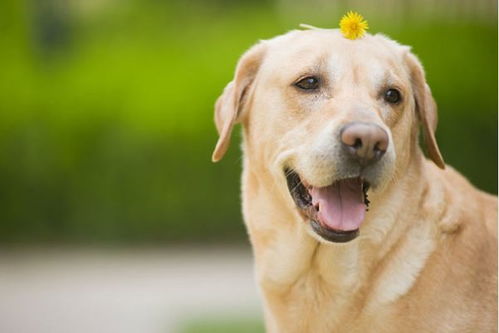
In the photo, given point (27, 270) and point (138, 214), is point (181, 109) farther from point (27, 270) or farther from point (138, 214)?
point (27, 270)

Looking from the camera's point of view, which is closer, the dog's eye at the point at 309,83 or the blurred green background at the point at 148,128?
the dog's eye at the point at 309,83

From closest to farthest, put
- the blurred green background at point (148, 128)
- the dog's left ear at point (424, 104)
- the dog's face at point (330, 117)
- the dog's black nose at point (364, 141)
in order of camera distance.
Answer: the dog's black nose at point (364, 141) → the dog's face at point (330, 117) → the dog's left ear at point (424, 104) → the blurred green background at point (148, 128)

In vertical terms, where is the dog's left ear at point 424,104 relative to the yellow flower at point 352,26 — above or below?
below

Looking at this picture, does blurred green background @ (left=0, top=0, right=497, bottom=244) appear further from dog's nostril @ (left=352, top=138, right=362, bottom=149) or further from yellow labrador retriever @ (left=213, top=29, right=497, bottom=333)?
dog's nostril @ (left=352, top=138, right=362, bottom=149)

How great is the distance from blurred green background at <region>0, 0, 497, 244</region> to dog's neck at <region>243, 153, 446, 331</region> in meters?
5.14

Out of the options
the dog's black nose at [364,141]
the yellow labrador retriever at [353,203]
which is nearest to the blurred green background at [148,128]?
the yellow labrador retriever at [353,203]

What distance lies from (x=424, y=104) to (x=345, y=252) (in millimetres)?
743

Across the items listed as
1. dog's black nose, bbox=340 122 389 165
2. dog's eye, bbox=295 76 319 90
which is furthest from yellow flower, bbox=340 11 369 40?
dog's black nose, bbox=340 122 389 165

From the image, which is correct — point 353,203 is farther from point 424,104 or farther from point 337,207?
point 424,104

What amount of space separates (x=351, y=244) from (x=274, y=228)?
36 centimetres

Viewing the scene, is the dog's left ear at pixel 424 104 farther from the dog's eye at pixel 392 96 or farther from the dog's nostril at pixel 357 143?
the dog's nostril at pixel 357 143

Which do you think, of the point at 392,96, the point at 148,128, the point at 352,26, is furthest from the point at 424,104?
the point at 148,128

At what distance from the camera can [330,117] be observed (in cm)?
351

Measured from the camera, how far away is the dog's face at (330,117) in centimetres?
343
